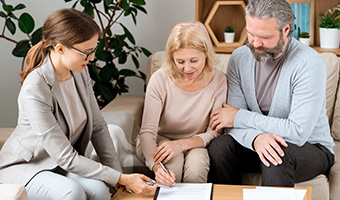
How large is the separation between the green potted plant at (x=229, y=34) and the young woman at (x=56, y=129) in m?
1.22

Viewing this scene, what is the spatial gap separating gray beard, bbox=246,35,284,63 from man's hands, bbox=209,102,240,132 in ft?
0.83

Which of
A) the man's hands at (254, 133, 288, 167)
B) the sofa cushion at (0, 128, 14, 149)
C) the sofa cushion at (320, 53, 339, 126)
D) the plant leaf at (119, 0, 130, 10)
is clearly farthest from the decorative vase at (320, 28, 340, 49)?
the sofa cushion at (0, 128, 14, 149)

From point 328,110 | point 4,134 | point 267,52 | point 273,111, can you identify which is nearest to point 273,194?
point 273,111

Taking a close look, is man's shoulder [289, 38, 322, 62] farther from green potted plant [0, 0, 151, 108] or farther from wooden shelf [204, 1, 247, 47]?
green potted plant [0, 0, 151, 108]

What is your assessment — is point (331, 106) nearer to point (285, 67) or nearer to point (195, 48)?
point (285, 67)

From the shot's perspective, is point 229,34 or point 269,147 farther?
point 229,34

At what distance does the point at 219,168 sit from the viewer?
194cm

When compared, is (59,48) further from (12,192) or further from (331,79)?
(331,79)

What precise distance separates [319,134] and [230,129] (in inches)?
15.1

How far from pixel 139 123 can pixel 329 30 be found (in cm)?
121

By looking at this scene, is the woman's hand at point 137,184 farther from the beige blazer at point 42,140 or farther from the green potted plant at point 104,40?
the green potted plant at point 104,40

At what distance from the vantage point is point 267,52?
191 cm

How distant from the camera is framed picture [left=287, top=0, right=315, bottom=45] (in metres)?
2.70

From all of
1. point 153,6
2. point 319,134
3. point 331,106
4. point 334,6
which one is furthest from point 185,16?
point 319,134
